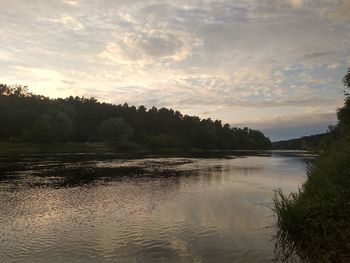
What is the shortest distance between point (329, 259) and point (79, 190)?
25.1 meters

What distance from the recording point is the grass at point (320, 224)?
14.8 meters

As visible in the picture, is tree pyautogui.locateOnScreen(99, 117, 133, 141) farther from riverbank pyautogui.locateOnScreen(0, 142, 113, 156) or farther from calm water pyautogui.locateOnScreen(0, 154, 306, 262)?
calm water pyautogui.locateOnScreen(0, 154, 306, 262)

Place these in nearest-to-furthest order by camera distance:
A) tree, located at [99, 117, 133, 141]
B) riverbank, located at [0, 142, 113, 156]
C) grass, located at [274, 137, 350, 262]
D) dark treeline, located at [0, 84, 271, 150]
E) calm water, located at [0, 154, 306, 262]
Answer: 1. grass, located at [274, 137, 350, 262]
2. calm water, located at [0, 154, 306, 262]
3. riverbank, located at [0, 142, 113, 156]
4. dark treeline, located at [0, 84, 271, 150]
5. tree, located at [99, 117, 133, 141]

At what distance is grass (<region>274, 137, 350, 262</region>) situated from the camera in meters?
14.8

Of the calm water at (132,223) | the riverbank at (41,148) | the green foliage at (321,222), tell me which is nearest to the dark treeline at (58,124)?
the riverbank at (41,148)

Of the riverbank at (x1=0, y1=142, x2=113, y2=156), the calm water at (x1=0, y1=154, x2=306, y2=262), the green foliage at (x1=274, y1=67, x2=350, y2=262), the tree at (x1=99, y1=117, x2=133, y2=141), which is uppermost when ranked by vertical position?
the tree at (x1=99, y1=117, x2=133, y2=141)

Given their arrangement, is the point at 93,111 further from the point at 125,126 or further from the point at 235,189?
the point at 235,189

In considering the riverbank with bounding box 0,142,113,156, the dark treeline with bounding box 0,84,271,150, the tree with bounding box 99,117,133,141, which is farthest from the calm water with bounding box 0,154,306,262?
the tree with bounding box 99,117,133,141

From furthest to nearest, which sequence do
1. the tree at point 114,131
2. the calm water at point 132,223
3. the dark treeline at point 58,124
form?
the tree at point 114,131, the dark treeline at point 58,124, the calm water at point 132,223

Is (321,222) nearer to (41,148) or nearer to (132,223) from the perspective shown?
(132,223)

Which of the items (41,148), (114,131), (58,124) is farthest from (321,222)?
(114,131)

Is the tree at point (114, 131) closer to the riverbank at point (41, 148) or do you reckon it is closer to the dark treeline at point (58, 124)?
the dark treeline at point (58, 124)

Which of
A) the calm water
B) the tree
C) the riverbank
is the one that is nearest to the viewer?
the calm water

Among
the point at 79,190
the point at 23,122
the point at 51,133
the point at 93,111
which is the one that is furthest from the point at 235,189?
the point at 93,111
